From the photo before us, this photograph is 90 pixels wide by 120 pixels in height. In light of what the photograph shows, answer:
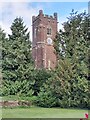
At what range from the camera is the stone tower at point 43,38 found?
40.0 m

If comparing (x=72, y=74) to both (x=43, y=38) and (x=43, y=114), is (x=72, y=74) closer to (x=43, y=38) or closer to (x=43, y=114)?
(x=43, y=114)

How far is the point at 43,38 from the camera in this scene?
4122 centimetres

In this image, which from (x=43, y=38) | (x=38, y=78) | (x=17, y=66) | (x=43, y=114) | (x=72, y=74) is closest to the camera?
(x=43, y=114)

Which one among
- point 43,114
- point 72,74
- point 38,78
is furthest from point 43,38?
point 43,114

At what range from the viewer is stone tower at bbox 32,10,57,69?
39950 millimetres

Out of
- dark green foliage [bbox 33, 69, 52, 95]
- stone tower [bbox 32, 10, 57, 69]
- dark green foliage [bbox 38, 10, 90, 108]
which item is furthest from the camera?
stone tower [bbox 32, 10, 57, 69]

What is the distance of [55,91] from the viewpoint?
54.0ft

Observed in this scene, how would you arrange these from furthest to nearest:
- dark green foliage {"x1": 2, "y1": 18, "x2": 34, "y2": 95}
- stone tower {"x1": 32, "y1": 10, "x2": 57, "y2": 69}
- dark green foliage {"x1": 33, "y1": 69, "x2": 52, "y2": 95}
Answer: stone tower {"x1": 32, "y1": 10, "x2": 57, "y2": 69} < dark green foliage {"x1": 33, "y1": 69, "x2": 52, "y2": 95} < dark green foliage {"x1": 2, "y1": 18, "x2": 34, "y2": 95}

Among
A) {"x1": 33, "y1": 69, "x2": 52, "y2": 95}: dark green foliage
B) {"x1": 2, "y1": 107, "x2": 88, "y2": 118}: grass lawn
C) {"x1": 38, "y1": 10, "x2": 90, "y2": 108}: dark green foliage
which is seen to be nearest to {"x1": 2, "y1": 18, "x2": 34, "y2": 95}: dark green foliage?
{"x1": 33, "y1": 69, "x2": 52, "y2": 95}: dark green foliage

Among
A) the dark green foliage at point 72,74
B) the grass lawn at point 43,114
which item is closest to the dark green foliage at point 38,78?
the dark green foliage at point 72,74

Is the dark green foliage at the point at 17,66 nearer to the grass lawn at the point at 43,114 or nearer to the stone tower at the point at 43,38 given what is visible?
the grass lawn at the point at 43,114

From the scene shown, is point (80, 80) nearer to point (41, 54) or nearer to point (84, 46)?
point (84, 46)

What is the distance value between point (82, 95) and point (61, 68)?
1.93 meters

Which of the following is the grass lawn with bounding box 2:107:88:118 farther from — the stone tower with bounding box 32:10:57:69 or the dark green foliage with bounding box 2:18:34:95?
the stone tower with bounding box 32:10:57:69
